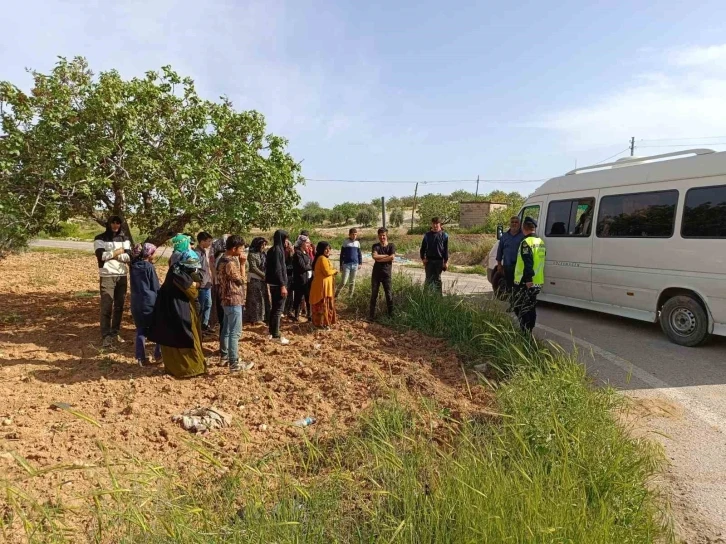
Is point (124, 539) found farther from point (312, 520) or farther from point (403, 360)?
point (403, 360)

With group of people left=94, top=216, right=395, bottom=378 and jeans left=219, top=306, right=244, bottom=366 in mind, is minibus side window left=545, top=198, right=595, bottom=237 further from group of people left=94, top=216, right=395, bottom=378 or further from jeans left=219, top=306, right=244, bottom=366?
jeans left=219, top=306, right=244, bottom=366

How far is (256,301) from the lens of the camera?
7566mm

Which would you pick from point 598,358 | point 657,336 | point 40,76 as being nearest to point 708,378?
point 598,358

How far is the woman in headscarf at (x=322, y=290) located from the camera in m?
7.23

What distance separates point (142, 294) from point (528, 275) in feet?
16.7

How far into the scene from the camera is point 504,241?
25.6 feet

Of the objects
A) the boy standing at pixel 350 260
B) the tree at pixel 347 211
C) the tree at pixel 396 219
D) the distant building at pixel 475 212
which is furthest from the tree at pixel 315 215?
the boy standing at pixel 350 260

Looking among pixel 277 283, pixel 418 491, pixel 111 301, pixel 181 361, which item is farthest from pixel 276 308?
pixel 418 491

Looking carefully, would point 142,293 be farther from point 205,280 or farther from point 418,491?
point 418,491

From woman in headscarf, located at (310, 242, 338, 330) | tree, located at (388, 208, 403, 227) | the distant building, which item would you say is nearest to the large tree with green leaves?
woman in headscarf, located at (310, 242, 338, 330)

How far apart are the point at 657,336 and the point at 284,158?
255 inches

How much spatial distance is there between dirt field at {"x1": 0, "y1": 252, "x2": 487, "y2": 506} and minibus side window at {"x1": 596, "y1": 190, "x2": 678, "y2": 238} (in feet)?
12.1

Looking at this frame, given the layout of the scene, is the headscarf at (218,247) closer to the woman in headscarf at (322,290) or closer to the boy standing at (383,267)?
the woman in headscarf at (322,290)

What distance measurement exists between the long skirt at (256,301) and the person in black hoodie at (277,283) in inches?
32.8
